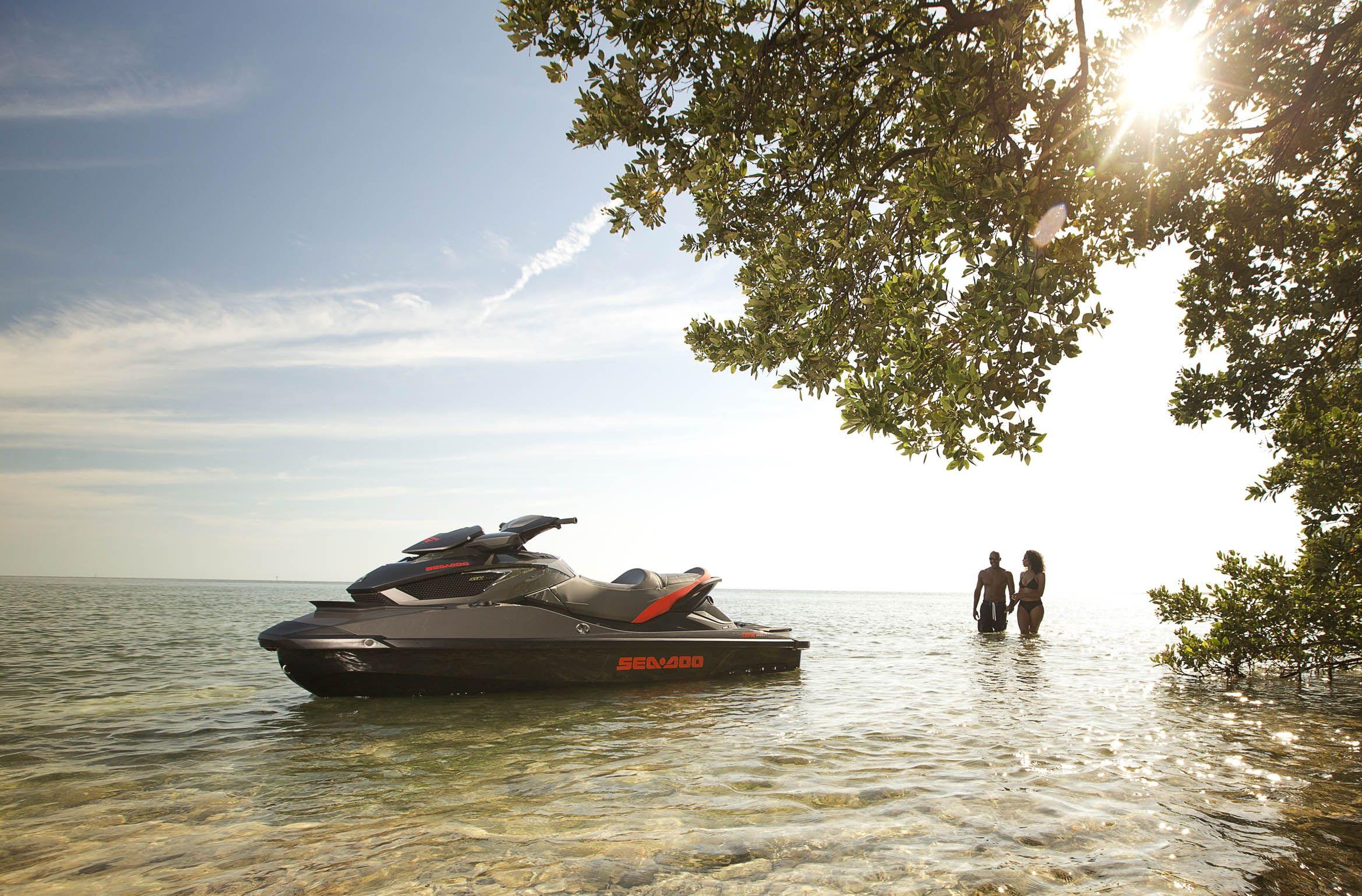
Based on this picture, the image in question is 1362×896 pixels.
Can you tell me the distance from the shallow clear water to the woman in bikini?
775 cm

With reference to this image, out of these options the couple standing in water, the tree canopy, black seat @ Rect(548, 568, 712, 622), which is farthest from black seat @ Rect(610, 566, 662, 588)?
the couple standing in water

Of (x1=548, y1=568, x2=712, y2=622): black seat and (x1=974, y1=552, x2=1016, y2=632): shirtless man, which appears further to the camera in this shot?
(x1=974, y1=552, x2=1016, y2=632): shirtless man

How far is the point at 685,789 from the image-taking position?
4219 mm

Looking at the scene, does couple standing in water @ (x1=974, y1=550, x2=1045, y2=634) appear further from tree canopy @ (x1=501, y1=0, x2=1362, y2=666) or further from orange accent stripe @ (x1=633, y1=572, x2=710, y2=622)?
orange accent stripe @ (x1=633, y1=572, x2=710, y2=622)

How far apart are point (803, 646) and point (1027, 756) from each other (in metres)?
4.84

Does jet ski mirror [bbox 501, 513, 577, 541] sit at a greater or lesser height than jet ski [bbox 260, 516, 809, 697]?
greater

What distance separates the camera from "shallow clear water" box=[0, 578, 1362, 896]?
2971 millimetres

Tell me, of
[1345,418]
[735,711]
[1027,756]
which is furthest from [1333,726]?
[735,711]

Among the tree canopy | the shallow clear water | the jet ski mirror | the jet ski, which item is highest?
the tree canopy

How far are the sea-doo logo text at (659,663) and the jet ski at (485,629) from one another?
0.01 meters

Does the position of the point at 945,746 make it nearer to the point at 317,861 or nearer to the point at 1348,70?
the point at 317,861

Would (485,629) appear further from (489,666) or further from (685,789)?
(685,789)

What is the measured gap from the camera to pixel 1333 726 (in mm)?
6434

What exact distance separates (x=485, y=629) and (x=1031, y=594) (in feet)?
45.8
